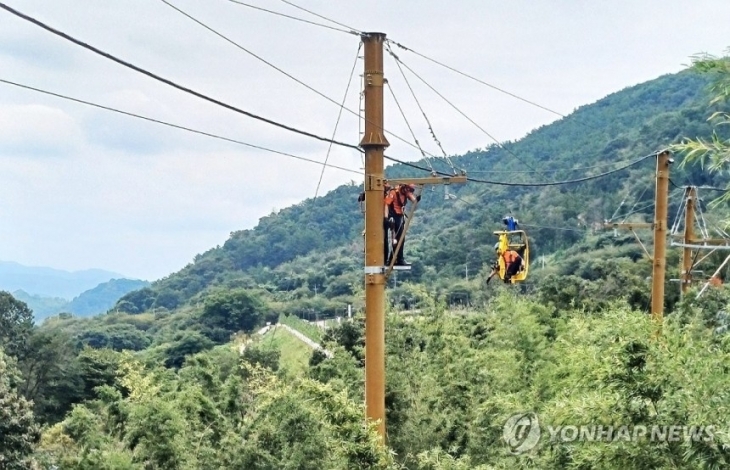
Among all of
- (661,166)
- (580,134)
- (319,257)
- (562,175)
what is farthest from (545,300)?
(580,134)

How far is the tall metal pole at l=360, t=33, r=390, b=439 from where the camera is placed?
6277 mm

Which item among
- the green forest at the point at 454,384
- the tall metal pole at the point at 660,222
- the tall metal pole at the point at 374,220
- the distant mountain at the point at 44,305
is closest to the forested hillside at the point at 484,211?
the green forest at the point at 454,384

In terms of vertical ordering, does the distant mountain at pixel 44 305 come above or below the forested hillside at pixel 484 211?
below

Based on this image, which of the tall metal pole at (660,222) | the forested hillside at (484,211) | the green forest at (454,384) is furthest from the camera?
the forested hillside at (484,211)

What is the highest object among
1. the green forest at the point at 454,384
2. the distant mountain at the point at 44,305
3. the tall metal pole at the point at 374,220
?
the tall metal pole at the point at 374,220

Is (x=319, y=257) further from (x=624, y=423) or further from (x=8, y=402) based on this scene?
(x=624, y=423)

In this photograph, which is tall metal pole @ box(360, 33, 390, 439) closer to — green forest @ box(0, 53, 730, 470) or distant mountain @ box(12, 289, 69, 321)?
green forest @ box(0, 53, 730, 470)

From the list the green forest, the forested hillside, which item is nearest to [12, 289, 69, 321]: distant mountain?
the forested hillside

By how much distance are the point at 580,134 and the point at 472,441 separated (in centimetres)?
7783

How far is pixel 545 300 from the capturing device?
2375 cm

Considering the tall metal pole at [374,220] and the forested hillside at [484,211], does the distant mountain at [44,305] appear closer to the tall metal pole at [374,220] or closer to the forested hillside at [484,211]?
the forested hillside at [484,211]

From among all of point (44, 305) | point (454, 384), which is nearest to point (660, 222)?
point (454, 384)

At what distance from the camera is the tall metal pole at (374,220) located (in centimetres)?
628

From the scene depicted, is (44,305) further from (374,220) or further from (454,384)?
(374,220)
